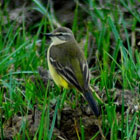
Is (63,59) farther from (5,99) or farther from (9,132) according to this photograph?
(9,132)

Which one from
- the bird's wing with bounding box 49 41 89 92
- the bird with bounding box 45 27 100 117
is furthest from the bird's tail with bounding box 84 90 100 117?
the bird's wing with bounding box 49 41 89 92

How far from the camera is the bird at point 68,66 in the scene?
5404 millimetres

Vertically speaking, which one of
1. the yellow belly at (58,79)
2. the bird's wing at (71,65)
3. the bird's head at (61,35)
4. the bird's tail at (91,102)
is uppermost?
the bird's head at (61,35)

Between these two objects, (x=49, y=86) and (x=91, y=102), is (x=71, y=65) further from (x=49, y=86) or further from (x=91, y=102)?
(x=91, y=102)

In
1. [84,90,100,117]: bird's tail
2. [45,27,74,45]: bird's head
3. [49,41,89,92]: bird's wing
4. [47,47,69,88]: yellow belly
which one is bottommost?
[84,90,100,117]: bird's tail

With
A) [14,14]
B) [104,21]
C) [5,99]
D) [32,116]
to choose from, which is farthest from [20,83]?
[14,14]

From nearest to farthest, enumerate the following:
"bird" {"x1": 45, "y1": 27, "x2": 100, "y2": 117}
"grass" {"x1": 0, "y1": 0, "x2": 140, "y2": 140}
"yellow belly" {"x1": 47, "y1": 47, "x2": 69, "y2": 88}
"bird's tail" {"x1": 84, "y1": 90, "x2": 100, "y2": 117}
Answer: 1. "grass" {"x1": 0, "y1": 0, "x2": 140, "y2": 140}
2. "bird's tail" {"x1": 84, "y1": 90, "x2": 100, "y2": 117}
3. "bird" {"x1": 45, "y1": 27, "x2": 100, "y2": 117}
4. "yellow belly" {"x1": 47, "y1": 47, "x2": 69, "y2": 88}

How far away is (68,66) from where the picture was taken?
5926 mm

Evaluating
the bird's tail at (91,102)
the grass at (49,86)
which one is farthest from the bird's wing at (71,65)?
the grass at (49,86)

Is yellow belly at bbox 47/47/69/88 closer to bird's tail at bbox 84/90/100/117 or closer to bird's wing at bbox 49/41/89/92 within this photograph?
bird's wing at bbox 49/41/89/92

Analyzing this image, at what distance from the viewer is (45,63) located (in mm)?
7027

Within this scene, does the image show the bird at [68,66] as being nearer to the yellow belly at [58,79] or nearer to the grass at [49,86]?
the yellow belly at [58,79]

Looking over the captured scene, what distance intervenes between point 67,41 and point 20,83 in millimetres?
978

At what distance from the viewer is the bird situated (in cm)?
540
